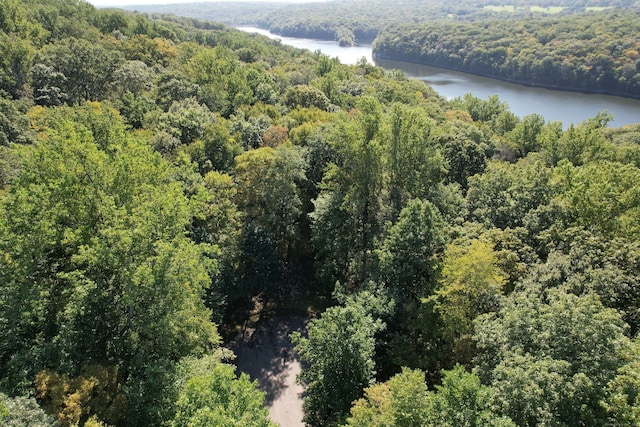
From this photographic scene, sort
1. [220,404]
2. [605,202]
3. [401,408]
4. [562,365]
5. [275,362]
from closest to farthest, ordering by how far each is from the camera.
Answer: [220,404] → [562,365] → [401,408] → [605,202] → [275,362]

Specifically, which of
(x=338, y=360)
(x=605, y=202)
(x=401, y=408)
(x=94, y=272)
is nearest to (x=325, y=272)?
(x=338, y=360)

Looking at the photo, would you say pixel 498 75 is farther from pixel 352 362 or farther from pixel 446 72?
pixel 352 362

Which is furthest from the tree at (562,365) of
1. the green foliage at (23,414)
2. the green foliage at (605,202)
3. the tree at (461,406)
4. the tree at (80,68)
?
the tree at (80,68)

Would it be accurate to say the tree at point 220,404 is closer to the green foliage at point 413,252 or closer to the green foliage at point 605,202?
the green foliage at point 413,252

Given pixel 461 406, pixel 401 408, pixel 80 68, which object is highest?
pixel 80 68

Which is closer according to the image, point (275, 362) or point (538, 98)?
point (275, 362)

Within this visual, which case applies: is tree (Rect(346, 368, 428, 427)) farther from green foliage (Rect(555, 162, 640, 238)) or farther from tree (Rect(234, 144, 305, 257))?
tree (Rect(234, 144, 305, 257))

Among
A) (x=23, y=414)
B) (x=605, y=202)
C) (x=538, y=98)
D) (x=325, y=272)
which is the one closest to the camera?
(x=23, y=414)

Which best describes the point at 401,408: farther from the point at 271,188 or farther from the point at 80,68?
the point at 80,68
